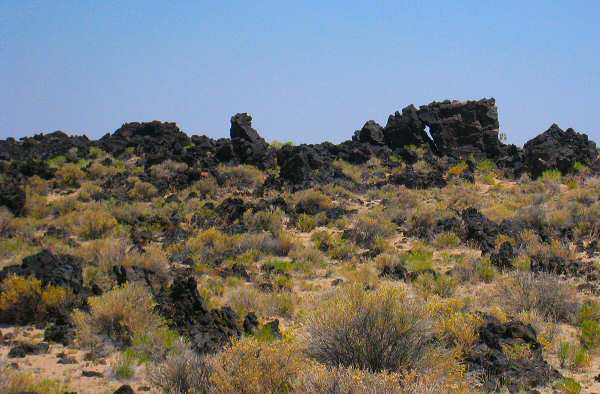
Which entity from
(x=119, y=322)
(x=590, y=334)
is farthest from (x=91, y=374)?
(x=590, y=334)

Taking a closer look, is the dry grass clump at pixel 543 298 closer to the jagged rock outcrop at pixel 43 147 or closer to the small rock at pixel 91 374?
the small rock at pixel 91 374

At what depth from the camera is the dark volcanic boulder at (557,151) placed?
2391 cm

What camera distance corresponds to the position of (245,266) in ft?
44.0

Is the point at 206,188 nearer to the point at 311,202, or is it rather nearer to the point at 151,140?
the point at 311,202

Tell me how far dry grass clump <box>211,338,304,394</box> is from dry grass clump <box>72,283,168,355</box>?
101 inches

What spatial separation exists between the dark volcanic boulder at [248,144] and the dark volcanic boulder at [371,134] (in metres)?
5.67

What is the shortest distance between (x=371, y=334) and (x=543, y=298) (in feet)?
15.5

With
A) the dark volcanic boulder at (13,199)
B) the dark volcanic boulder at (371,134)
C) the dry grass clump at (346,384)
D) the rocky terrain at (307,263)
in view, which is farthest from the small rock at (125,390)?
the dark volcanic boulder at (371,134)

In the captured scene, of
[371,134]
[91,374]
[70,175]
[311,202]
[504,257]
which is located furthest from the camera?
[371,134]

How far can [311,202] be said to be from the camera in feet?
63.6

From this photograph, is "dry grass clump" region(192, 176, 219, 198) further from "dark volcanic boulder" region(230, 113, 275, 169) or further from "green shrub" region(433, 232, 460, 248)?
"green shrub" region(433, 232, 460, 248)

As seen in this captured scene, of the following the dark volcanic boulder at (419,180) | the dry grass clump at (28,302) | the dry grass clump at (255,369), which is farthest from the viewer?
the dark volcanic boulder at (419,180)

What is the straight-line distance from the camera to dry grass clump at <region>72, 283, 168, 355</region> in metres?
8.19

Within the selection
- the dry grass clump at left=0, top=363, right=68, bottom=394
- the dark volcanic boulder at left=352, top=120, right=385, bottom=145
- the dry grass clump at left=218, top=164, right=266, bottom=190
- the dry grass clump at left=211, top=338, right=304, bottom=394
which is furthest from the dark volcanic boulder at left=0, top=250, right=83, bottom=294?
the dark volcanic boulder at left=352, top=120, right=385, bottom=145
